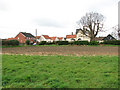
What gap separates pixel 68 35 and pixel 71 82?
7523 centimetres

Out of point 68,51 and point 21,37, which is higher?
point 21,37

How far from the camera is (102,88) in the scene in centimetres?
331

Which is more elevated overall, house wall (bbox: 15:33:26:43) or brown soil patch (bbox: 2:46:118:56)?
house wall (bbox: 15:33:26:43)

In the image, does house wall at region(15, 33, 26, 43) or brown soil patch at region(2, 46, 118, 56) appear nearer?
brown soil patch at region(2, 46, 118, 56)

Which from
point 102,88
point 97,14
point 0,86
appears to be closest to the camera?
A: point 102,88

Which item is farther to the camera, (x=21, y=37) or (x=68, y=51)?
(x=21, y=37)

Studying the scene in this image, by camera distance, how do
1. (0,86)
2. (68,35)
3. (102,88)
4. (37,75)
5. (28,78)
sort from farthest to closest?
(68,35)
(37,75)
(28,78)
(0,86)
(102,88)

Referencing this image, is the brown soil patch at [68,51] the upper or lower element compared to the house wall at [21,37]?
lower

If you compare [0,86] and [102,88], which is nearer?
[102,88]

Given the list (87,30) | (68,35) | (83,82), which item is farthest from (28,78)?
(68,35)

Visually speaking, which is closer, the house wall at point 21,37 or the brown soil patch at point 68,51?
the brown soil patch at point 68,51

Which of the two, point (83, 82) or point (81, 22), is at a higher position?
point (81, 22)

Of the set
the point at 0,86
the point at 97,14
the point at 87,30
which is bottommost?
the point at 0,86

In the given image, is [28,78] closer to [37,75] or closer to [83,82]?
[37,75]
